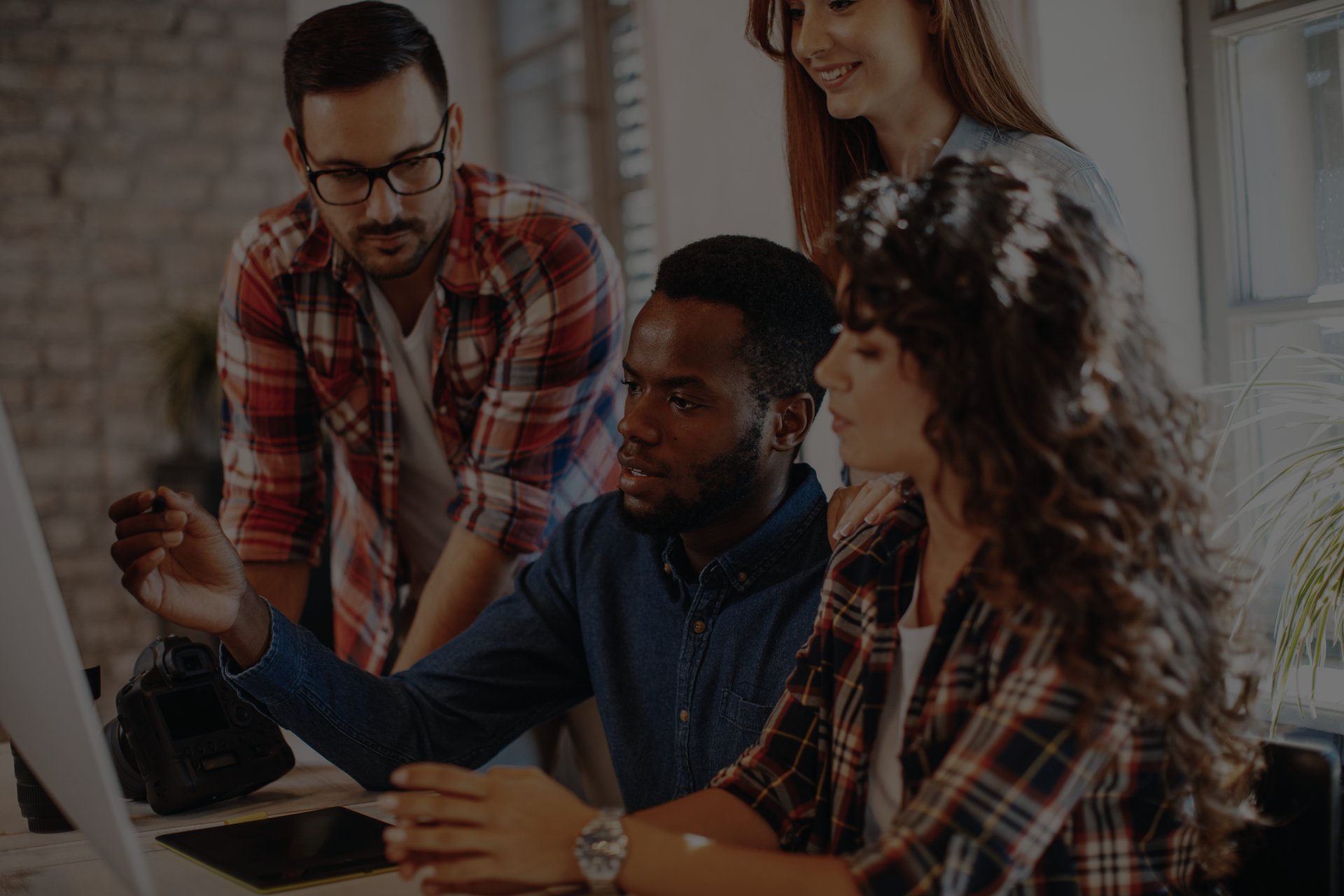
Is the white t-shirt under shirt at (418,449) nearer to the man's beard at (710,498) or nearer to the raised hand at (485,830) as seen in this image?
the man's beard at (710,498)

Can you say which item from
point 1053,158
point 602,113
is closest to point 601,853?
point 1053,158

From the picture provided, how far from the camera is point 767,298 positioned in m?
1.52

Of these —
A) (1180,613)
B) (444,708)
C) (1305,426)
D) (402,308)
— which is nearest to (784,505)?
(444,708)

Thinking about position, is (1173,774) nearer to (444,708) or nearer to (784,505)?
(784,505)

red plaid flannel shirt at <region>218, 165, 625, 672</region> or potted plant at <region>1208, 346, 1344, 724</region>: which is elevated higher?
red plaid flannel shirt at <region>218, 165, 625, 672</region>

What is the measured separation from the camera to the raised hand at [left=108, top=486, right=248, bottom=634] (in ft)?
4.12

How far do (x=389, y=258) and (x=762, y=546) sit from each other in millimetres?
784

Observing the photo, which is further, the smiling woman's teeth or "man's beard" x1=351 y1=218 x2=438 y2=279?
"man's beard" x1=351 y1=218 x2=438 y2=279

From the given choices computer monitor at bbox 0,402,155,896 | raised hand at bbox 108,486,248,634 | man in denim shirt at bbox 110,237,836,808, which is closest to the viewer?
computer monitor at bbox 0,402,155,896

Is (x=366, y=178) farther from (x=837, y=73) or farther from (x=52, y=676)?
→ (x=52, y=676)

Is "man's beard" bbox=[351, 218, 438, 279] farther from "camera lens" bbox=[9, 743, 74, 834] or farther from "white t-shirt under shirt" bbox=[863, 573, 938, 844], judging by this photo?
"white t-shirt under shirt" bbox=[863, 573, 938, 844]

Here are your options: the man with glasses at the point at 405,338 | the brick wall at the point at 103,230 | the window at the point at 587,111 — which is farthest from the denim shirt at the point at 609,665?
the brick wall at the point at 103,230

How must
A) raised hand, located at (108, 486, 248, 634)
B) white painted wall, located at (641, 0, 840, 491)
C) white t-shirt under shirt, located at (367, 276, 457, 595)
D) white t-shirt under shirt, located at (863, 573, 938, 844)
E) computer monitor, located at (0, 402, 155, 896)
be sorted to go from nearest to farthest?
computer monitor, located at (0, 402, 155, 896) → white t-shirt under shirt, located at (863, 573, 938, 844) → raised hand, located at (108, 486, 248, 634) → white t-shirt under shirt, located at (367, 276, 457, 595) → white painted wall, located at (641, 0, 840, 491)

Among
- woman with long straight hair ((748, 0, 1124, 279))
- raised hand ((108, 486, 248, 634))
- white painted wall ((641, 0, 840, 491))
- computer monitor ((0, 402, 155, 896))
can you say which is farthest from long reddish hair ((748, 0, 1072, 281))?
computer monitor ((0, 402, 155, 896))
